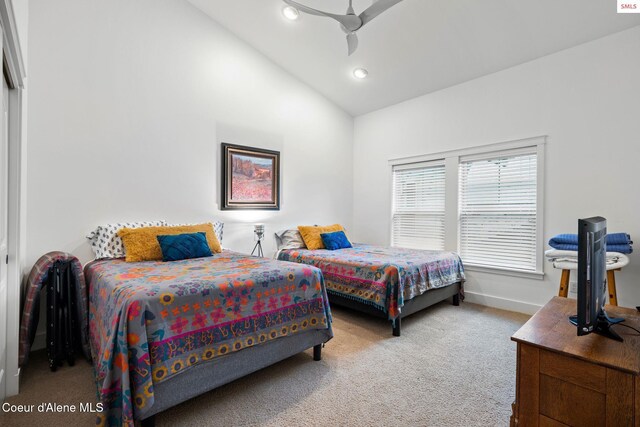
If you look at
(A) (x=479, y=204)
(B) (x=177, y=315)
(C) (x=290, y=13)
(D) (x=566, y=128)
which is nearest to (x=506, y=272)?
(A) (x=479, y=204)

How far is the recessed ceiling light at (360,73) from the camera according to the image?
4156 mm

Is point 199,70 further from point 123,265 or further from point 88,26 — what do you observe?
point 123,265

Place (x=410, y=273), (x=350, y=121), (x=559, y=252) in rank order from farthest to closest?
1. (x=350, y=121)
2. (x=410, y=273)
3. (x=559, y=252)

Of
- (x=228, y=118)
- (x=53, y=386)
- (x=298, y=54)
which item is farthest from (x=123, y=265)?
(x=298, y=54)

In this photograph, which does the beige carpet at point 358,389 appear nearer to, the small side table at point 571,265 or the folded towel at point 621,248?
the small side table at point 571,265

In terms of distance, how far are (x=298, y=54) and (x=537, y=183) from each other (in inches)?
131

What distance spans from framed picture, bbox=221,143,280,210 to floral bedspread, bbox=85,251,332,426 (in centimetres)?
149

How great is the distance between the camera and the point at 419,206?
4609 mm

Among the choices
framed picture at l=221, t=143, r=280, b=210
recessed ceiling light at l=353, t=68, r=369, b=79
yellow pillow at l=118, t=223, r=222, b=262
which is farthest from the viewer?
recessed ceiling light at l=353, t=68, r=369, b=79

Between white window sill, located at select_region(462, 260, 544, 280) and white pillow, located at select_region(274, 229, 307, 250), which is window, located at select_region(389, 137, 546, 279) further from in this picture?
white pillow, located at select_region(274, 229, 307, 250)

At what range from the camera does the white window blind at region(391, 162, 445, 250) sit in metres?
4.39

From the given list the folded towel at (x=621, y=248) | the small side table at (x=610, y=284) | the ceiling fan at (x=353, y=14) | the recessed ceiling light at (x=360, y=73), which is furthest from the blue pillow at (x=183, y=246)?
the folded towel at (x=621, y=248)

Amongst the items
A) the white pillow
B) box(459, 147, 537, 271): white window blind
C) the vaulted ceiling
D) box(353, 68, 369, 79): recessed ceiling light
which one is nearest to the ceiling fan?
the vaulted ceiling

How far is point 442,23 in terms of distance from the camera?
3.22 meters
